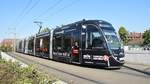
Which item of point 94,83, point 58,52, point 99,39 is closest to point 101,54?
point 99,39

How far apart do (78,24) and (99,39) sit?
3773 millimetres

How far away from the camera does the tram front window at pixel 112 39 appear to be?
20.0 m

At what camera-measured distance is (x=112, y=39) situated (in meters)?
20.3

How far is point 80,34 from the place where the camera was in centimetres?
2286

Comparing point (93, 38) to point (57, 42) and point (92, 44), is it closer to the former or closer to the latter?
point (92, 44)

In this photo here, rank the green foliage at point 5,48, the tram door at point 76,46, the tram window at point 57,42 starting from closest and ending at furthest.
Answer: the tram door at point 76,46, the tram window at point 57,42, the green foliage at point 5,48

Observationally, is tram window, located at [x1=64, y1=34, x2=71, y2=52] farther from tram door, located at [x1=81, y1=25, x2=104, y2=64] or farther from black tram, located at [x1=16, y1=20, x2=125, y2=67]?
tram door, located at [x1=81, y1=25, x2=104, y2=64]

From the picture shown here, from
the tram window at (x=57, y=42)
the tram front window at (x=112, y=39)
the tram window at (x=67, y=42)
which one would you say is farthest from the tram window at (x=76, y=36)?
the tram window at (x=57, y=42)

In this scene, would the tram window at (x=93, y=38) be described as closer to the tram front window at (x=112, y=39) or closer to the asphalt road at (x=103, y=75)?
the tram front window at (x=112, y=39)

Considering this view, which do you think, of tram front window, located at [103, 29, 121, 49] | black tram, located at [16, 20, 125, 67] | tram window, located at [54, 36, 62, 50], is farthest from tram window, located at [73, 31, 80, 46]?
tram window, located at [54, 36, 62, 50]

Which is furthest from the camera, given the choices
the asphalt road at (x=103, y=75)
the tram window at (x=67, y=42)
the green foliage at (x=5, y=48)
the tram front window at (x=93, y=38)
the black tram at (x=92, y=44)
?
the green foliage at (x=5, y=48)

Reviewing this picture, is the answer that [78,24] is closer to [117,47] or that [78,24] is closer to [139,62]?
[117,47]

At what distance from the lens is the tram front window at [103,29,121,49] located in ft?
65.7

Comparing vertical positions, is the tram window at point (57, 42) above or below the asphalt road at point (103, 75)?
above
